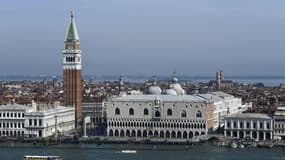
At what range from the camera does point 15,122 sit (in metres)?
36.6

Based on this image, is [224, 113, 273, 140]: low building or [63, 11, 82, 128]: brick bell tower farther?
[63, 11, 82, 128]: brick bell tower

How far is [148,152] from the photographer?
102ft

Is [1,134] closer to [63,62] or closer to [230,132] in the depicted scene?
[63,62]

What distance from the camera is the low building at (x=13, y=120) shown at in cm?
3641

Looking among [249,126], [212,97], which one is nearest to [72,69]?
[212,97]

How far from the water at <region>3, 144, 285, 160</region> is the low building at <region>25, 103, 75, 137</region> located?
337 cm

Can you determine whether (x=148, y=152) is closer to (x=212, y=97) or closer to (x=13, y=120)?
(x=13, y=120)

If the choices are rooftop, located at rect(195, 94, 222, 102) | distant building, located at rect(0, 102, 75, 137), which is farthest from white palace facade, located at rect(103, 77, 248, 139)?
distant building, located at rect(0, 102, 75, 137)

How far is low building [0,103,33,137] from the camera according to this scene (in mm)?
36406

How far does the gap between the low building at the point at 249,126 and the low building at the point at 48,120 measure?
25.8 feet

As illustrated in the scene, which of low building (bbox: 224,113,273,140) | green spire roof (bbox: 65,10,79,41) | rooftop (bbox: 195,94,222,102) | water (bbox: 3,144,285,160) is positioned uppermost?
green spire roof (bbox: 65,10,79,41)

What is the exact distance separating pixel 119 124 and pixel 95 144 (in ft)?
10.4

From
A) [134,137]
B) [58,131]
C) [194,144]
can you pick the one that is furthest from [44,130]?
[194,144]

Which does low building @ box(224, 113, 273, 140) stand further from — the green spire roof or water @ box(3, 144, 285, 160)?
the green spire roof
